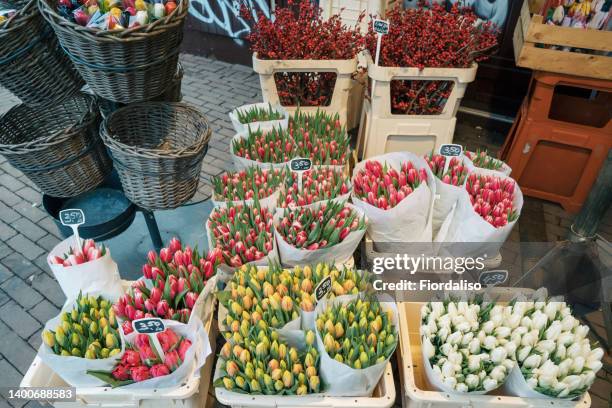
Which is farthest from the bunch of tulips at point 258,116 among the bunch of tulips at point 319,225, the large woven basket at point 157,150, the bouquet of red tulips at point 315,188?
the bunch of tulips at point 319,225

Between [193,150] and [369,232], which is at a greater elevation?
[193,150]

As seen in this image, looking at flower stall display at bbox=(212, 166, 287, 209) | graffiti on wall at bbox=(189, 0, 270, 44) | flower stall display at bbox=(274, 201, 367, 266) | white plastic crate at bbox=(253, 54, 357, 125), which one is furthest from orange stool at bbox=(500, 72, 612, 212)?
graffiti on wall at bbox=(189, 0, 270, 44)

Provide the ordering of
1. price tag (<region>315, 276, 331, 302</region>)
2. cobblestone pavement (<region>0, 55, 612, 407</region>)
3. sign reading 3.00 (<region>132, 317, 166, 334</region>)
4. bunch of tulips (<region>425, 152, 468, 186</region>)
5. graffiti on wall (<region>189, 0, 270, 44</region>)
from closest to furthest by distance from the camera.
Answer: sign reading 3.00 (<region>132, 317, 166, 334</region>) < price tag (<region>315, 276, 331, 302</region>) < bunch of tulips (<region>425, 152, 468, 186</region>) < cobblestone pavement (<region>0, 55, 612, 407</region>) < graffiti on wall (<region>189, 0, 270, 44</region>)

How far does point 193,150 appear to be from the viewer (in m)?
1.79

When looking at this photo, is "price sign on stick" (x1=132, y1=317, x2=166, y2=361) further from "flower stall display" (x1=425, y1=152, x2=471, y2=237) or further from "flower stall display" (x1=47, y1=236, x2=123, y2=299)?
"flower stall display" (x1=425, y1=152, x2=471, y2=237)

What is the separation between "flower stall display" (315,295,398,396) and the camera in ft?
4.11

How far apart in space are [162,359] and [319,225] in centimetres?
76

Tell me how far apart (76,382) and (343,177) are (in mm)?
1284

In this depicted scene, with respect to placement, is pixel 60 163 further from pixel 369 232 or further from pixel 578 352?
pixel 578 352

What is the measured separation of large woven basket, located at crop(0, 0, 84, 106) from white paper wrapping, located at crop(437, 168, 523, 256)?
188 centimetres

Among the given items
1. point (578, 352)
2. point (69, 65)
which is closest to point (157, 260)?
point (69, 65)

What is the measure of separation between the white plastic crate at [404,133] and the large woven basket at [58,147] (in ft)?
5.02

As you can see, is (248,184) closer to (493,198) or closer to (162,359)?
(162,359)

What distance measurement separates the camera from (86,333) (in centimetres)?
136
